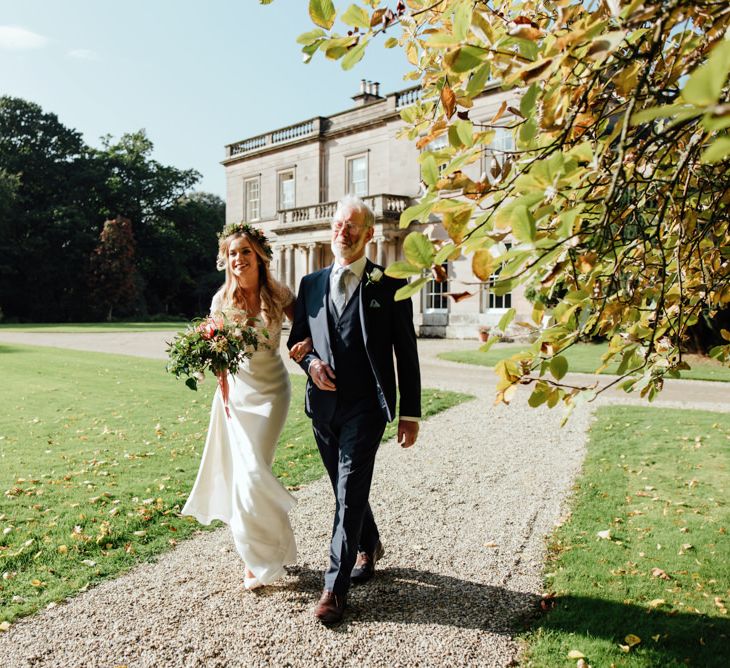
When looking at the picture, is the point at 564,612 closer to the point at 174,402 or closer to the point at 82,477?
the point at 82,477

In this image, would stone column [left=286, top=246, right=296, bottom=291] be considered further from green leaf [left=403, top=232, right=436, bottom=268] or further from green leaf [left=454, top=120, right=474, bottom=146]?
green leaf [left=403, top=232, right=436, bottom=268]

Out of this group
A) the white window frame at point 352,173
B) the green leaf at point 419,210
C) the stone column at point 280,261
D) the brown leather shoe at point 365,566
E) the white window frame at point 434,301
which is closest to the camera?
the green leaf at point 419,210

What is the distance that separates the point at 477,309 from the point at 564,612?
2175cm

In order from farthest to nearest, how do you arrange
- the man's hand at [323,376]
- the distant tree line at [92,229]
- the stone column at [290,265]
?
the distant tree line at [92,229], the stone column at [290,265], the man's hand at [323,376]

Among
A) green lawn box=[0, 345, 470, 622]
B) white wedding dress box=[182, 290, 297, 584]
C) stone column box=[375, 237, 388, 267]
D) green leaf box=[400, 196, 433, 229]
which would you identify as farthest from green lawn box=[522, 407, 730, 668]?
stone column box=[375, 237, 388, 267]

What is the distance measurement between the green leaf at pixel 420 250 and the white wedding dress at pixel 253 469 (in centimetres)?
255

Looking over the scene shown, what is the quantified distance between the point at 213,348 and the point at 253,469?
0.80 meters

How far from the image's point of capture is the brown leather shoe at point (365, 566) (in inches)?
153

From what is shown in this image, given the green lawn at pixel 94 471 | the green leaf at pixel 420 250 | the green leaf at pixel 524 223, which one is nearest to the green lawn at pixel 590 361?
the green lawn at pixel 94 471

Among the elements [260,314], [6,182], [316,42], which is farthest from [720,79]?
[6,182]

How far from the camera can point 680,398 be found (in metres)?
10.8

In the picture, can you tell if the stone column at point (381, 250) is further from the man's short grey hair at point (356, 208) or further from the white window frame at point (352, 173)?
the man's short grey hair at point (356, 208)

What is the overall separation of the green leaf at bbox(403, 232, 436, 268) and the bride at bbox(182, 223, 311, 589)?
2192 millimetres

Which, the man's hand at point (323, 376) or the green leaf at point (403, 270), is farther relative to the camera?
the man's hand at point (323, 376)
